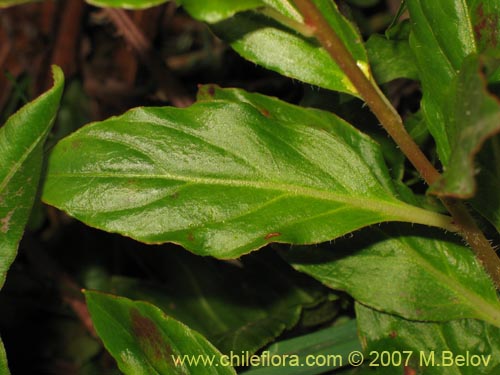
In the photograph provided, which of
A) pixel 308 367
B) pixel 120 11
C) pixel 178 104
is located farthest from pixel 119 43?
pixel 308 367

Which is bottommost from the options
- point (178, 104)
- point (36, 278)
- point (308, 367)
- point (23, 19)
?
point (36, 278)

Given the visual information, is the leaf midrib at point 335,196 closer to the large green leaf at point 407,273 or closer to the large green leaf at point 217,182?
the large green leaf at point 217,182

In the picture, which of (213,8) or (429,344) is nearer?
(213,8)

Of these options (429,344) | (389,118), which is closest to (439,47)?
(389,118)

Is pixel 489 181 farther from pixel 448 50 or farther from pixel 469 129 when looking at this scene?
pixel 469 129

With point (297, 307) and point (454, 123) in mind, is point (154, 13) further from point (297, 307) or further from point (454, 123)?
point (454, 123)

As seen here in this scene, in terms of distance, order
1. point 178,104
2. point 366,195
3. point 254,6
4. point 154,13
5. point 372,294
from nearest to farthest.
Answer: point 254,6
point 366,195
point 372,294
point 178,104
point 154,13
